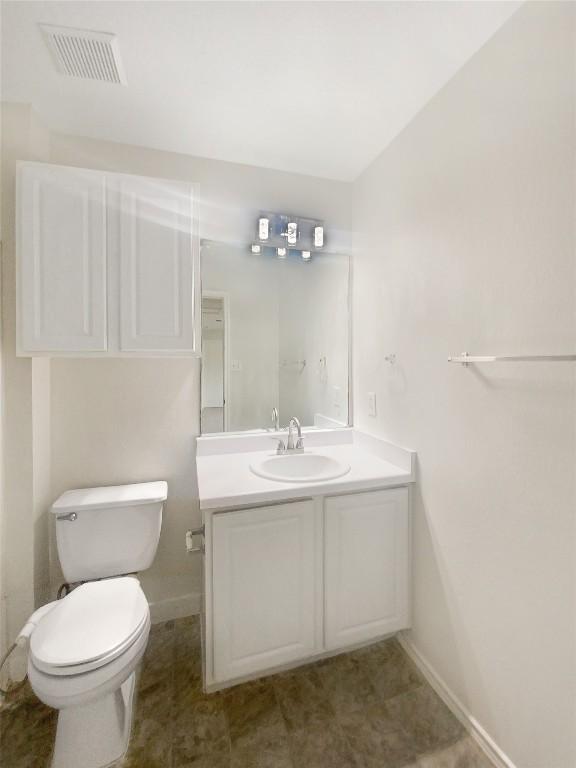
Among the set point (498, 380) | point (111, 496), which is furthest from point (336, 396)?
point (111, 496)

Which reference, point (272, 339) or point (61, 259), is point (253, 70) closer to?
point (61, 259)

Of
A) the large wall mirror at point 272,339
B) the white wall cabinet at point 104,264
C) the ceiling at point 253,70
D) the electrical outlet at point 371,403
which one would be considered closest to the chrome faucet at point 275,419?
the large wall mirror at point 272,339

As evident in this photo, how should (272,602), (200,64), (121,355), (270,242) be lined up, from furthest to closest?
(270,242) < (121,355) < (272,602) < (200,64)

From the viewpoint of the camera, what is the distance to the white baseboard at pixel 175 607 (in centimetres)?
183

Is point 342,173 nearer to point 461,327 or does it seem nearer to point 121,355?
point 461,327

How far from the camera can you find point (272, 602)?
1.39 metres

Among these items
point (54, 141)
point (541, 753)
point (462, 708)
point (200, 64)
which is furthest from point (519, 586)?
point (54, 141)

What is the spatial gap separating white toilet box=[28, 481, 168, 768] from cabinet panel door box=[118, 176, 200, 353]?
0.74 meters

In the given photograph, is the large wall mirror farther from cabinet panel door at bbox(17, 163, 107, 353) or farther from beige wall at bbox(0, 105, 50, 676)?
beige wall at bbox(0, 105, 50, 676)

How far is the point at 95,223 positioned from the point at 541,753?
2.38 m

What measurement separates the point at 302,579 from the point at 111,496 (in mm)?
927

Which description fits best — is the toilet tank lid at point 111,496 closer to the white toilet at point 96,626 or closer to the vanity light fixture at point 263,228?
the white toilet at point 96,626

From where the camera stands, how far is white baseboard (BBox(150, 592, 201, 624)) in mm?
1826

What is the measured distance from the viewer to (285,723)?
131 cm
